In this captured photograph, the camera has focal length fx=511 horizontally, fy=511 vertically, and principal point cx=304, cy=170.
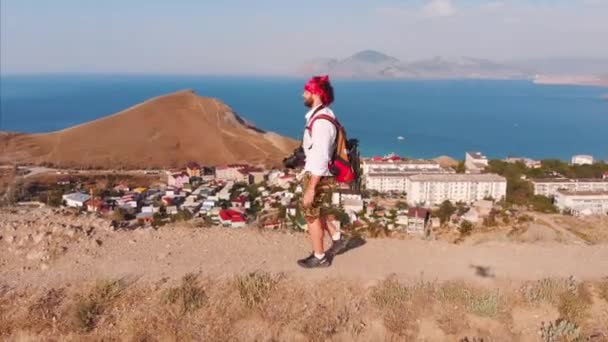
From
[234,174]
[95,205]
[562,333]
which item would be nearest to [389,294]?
[562,333]

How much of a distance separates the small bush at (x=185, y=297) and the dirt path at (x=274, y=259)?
0.38 m

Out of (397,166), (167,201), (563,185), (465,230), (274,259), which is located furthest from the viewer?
(397,166)

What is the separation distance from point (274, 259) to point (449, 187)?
2422cm

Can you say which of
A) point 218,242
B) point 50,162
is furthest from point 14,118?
point 218,242

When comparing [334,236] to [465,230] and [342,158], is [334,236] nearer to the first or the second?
[342,158]

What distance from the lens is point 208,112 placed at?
52969 millimetres

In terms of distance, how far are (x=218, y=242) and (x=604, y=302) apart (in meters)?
4.10

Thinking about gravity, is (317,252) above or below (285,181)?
above

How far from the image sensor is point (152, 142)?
4559 cm

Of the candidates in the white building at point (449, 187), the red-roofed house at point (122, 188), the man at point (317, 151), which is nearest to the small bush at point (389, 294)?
the man at point (317, 151)

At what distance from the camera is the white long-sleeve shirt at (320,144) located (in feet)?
13.3

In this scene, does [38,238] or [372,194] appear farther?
[372,194]

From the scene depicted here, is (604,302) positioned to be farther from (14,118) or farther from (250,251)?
(14,118)

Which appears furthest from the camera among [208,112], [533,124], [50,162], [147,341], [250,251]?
[533,124]
